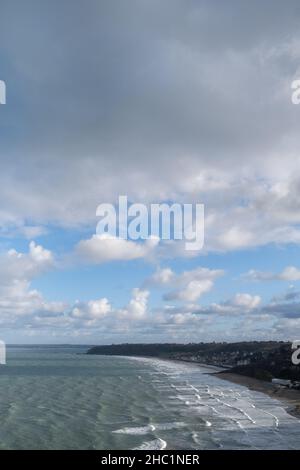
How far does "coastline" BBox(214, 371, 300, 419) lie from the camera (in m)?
68.5

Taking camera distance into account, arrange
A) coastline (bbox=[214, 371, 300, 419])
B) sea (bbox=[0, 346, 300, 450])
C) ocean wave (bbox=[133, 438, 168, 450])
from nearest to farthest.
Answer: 1. ocean wave (bbox=[133, 438, 168, 450])
2. sea (bbox=[0, 346, 300, 450])
3. coastline (bbox=[214, 371, 300, 419])

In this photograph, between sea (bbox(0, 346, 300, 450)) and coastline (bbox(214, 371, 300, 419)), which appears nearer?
sea (bbox(0, 346, 300, 450))

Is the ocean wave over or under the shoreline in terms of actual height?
over

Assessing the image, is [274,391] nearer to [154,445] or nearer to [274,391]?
[274,391]

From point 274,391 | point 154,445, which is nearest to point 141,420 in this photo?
point 154,445

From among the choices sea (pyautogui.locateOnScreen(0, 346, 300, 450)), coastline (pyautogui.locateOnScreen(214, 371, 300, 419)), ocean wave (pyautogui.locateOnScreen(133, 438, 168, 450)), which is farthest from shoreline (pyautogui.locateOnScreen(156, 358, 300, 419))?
ocean wave (pyautogui.locateOnScreen(133, 438, 168, 450))

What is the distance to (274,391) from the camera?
91.2m

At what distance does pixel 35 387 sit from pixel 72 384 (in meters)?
9.19

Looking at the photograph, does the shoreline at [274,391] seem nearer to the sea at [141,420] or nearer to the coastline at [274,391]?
the coastline at [274,391]

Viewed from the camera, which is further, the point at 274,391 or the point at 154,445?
the point at 274,391

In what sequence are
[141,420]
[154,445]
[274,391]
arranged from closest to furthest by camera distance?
[154,445] → [141,420] → [274,391]

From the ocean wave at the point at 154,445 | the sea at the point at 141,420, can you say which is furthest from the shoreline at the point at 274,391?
the ocean wave at the point at 154,445

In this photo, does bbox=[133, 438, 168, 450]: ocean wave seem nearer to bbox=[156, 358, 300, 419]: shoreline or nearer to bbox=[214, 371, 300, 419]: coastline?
bbox=[156, 358, 300, 419]: shoreline
